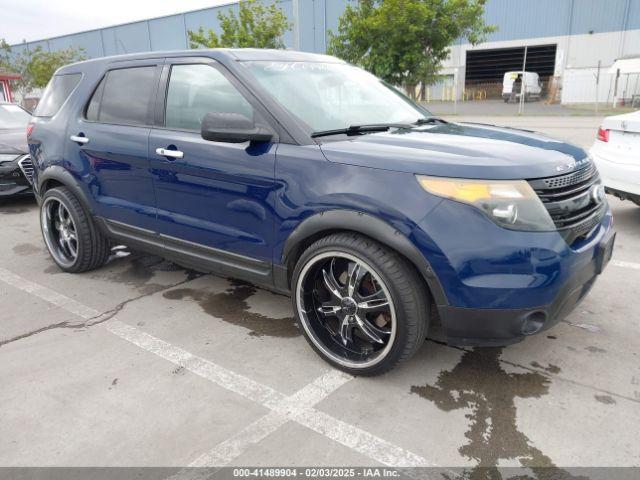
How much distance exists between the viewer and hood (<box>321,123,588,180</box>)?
94.6 inches

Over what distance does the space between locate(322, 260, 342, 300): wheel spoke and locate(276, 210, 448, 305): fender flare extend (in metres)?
0.23

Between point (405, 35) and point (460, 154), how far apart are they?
49.8ft

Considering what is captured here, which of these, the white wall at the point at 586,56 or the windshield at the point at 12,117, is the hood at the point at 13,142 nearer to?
the windshield at the point at 12,117

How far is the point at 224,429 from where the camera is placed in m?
2.45

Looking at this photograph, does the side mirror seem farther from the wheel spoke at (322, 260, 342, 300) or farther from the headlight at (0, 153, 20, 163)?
the headlight at (0, 153, 20, 163)

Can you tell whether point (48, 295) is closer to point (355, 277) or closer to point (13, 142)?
point (355, 277)

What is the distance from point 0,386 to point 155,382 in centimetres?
86

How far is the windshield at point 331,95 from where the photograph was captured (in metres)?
3.06

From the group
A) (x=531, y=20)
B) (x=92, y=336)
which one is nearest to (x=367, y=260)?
(x=92, y=336)

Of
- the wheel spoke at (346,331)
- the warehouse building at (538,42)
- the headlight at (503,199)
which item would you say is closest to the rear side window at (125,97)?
the wheel spoke at (346,331)

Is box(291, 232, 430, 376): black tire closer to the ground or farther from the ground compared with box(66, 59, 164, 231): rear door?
closer to the ground

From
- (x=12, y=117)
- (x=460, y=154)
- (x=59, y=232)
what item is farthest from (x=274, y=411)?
(x=12, y=117)

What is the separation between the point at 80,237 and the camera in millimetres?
4309

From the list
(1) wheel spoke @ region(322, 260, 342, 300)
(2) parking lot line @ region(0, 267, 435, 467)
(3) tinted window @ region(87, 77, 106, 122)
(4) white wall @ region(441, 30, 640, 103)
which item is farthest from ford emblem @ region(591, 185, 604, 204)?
(4) white wall @ region(441, 30, 640, 103)
